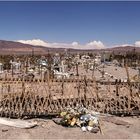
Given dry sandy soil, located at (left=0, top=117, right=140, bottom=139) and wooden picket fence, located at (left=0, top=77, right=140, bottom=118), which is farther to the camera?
wooden picket fence, located at (left=0, top=77, right=140, bottom=118)

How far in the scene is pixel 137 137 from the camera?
9.63m

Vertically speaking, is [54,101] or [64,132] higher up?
[54,101]

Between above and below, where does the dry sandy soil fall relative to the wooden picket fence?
below

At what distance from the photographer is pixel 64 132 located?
9.95 meters

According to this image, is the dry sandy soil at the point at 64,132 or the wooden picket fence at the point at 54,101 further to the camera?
the wooden picket fence at the point at 54,101

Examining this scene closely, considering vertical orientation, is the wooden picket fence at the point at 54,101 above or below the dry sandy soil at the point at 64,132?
above

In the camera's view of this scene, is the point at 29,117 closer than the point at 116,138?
No

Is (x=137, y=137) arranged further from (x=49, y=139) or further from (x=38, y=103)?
(x=38, y=103)

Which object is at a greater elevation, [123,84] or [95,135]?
[123,84]

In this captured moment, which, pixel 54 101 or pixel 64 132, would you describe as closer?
pixel 64 132

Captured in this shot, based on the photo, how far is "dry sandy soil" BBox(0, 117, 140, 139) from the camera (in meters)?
9.59

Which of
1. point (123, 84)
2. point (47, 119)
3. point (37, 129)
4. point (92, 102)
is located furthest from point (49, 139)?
point (123, 84)

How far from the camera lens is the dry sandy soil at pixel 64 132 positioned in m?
9.59

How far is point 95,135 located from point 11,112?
3.41m
